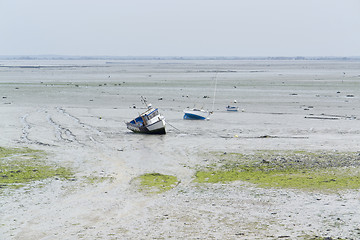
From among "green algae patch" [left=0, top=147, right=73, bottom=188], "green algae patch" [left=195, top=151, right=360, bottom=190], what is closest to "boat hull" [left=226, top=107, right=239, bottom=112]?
"green algae patch" [left=195, top=151, right=360, bottom=190]

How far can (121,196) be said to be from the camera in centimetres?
1895

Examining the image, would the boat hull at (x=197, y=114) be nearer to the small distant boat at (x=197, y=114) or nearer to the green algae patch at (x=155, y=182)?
the small distant boat at (x=197, y=114)

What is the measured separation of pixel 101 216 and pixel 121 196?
A: 8.16ft

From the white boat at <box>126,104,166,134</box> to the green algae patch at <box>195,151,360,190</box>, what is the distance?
848cm

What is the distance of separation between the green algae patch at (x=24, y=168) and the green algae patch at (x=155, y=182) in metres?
3.45

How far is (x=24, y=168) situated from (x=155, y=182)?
22.4 ft

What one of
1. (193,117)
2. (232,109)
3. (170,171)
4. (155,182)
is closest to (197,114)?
(193,117)

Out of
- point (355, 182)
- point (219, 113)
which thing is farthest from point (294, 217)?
point (219, 113)

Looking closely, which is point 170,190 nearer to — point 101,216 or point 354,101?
point 101,216

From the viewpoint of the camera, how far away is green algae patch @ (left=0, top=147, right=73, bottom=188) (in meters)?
21.0

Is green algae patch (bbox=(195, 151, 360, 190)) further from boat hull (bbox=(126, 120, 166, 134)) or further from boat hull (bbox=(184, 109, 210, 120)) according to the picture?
boat hull (bbox=(184, 109, 210, 120))

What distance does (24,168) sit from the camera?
76.4 feet

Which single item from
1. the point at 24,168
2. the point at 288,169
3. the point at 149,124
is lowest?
the point at 24,168

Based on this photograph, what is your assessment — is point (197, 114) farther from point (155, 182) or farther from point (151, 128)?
point (155, 182)
